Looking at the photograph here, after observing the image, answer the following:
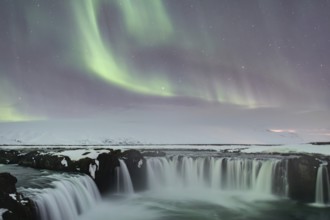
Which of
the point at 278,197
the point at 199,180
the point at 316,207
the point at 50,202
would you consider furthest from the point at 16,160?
the point at 316,207

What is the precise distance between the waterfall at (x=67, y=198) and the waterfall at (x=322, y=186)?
1444cm

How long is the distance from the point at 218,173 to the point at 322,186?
8902 mm

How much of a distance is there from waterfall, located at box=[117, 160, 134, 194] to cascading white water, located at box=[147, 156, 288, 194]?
254cm

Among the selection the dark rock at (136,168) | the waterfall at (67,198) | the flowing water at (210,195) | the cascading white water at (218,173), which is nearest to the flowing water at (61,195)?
the waterfall at (67,198)

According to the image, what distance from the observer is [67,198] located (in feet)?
56.1

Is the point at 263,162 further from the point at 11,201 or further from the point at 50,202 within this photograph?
the point at 11,201

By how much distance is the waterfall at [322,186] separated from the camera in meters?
23.1

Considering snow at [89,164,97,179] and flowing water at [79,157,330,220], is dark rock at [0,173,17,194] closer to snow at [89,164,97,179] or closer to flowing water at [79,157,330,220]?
flowing water at [79,157,330,220]

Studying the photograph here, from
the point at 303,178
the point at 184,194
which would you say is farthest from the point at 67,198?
the point at 303,178

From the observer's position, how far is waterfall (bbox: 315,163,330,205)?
75.9 feet

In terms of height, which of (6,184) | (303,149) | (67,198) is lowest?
(67,198)

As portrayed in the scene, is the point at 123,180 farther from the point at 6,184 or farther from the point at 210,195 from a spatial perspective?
the point at 6,184

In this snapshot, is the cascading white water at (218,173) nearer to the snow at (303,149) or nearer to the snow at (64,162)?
the snow at (64,162)

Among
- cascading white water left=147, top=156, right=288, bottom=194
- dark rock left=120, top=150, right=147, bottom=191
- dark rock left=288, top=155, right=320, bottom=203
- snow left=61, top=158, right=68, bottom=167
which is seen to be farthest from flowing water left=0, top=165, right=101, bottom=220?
dark rock left=288, top=155, right=320, bottom=203
